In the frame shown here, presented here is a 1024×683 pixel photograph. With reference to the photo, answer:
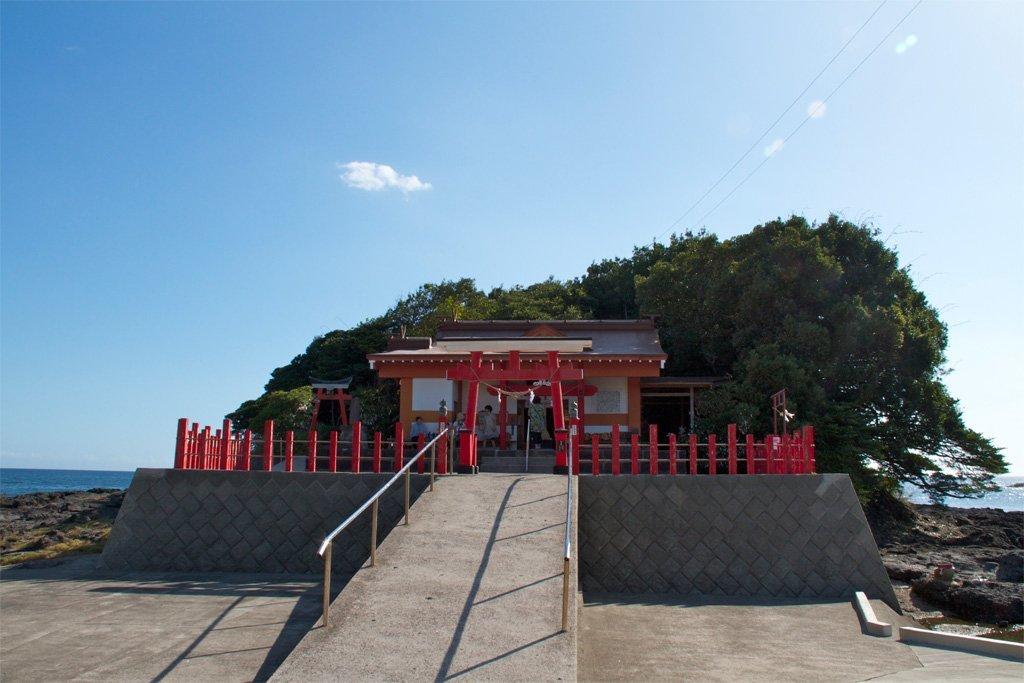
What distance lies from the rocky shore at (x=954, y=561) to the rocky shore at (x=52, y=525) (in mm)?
15661

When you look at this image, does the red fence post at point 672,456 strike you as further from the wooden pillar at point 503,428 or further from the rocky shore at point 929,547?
the wooden pillar at point 503,428

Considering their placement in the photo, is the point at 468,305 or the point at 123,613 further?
the point at 468,305

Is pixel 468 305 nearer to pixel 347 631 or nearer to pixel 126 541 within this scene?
pixel 126 541

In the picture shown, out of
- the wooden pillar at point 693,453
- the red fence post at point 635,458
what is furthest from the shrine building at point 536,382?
the wooden pillar at point 693,453

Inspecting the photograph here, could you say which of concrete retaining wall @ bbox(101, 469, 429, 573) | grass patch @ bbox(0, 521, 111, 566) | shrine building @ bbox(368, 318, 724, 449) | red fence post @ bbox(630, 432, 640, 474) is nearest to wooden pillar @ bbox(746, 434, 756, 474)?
red fence post @ bbox(630, 432, 640, 474)

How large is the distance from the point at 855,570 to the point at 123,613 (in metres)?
9.25

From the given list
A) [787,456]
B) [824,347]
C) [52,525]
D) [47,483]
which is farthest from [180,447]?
[47,483]

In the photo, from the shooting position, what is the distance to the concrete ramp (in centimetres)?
554

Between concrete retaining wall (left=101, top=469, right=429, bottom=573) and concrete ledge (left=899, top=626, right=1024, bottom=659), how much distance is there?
632 centimetres

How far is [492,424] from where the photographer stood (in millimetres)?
17688

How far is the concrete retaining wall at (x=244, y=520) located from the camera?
34.9 ft

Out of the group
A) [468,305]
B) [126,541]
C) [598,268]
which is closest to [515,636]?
[126,541]

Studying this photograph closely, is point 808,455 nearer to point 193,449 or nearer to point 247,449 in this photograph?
point 247,449

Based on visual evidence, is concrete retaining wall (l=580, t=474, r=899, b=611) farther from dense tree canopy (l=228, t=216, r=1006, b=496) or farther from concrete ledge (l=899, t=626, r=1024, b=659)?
dense tree canopy (l=228, t=216, r=1006, b=496)
